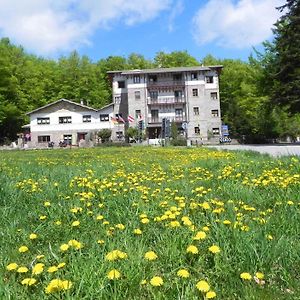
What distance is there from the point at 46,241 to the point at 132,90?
59726mm

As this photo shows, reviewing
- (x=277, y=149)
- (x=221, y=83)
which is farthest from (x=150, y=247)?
(x=221, y=83)

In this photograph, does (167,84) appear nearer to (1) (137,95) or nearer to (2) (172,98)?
(2) (172,98)

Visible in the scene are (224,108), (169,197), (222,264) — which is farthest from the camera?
(224,108)

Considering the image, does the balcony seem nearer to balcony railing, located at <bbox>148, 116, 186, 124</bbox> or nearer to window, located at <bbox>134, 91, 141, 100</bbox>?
window, located at <bbox>134, 91, 141, 100</bbox>

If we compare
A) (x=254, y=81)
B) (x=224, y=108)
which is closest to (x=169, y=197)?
(x=254, y=81)

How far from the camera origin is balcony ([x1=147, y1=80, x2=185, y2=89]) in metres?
62.5

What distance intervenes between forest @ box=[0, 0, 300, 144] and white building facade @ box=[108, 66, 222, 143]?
4.82 metres

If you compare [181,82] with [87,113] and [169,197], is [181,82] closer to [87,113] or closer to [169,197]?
[87,113]

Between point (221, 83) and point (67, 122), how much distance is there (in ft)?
101

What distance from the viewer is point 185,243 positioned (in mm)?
2912

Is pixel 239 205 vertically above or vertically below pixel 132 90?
below

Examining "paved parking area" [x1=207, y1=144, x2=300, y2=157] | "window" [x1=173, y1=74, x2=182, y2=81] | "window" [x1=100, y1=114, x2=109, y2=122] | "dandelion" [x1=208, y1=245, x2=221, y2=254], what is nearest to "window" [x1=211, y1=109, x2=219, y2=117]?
"window" [x1=173, y1=74, x2=182, y2=81]

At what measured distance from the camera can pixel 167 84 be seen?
63.0m

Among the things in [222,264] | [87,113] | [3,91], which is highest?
[3,91]
